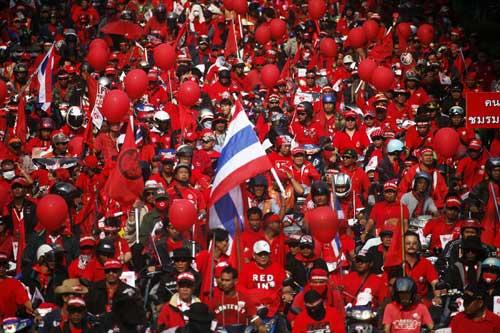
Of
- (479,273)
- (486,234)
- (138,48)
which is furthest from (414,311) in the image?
(138,48)

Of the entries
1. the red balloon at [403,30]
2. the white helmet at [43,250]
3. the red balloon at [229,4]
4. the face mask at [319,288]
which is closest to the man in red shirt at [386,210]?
the face mask at [319,288]

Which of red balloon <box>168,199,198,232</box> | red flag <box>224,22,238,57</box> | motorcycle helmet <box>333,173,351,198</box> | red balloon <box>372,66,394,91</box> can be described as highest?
red flag <box>224,22,238,57</box>

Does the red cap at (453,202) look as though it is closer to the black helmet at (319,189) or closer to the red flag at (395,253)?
the black helmet at (319,189)

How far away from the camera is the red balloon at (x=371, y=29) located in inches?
1018

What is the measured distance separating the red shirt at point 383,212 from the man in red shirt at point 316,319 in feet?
11.9

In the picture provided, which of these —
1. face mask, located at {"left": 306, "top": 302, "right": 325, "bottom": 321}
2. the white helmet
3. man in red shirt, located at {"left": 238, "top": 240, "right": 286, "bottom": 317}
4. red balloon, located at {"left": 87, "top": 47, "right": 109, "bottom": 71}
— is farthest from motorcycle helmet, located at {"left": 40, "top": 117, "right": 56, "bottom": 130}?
face mask, located at {"left": 306, "top": 302, "right": 325, "bottom": 321}

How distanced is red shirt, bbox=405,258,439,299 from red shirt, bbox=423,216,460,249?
1421 mm

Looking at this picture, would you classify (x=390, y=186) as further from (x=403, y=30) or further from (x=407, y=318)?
(x=403, y=30)

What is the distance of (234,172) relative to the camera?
14.2 m

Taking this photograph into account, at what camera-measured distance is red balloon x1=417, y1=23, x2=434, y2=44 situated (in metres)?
25.7

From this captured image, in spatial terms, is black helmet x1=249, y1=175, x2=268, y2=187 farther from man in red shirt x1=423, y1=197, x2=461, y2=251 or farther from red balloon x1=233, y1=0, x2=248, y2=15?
red balloon x1=233, y1=0, x2=248, y2=15

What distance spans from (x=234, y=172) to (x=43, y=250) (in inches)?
92.8

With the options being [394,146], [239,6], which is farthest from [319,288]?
[239,6]

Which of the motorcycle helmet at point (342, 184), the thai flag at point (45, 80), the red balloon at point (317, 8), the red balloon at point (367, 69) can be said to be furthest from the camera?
the red balloon at point (317, 8)
